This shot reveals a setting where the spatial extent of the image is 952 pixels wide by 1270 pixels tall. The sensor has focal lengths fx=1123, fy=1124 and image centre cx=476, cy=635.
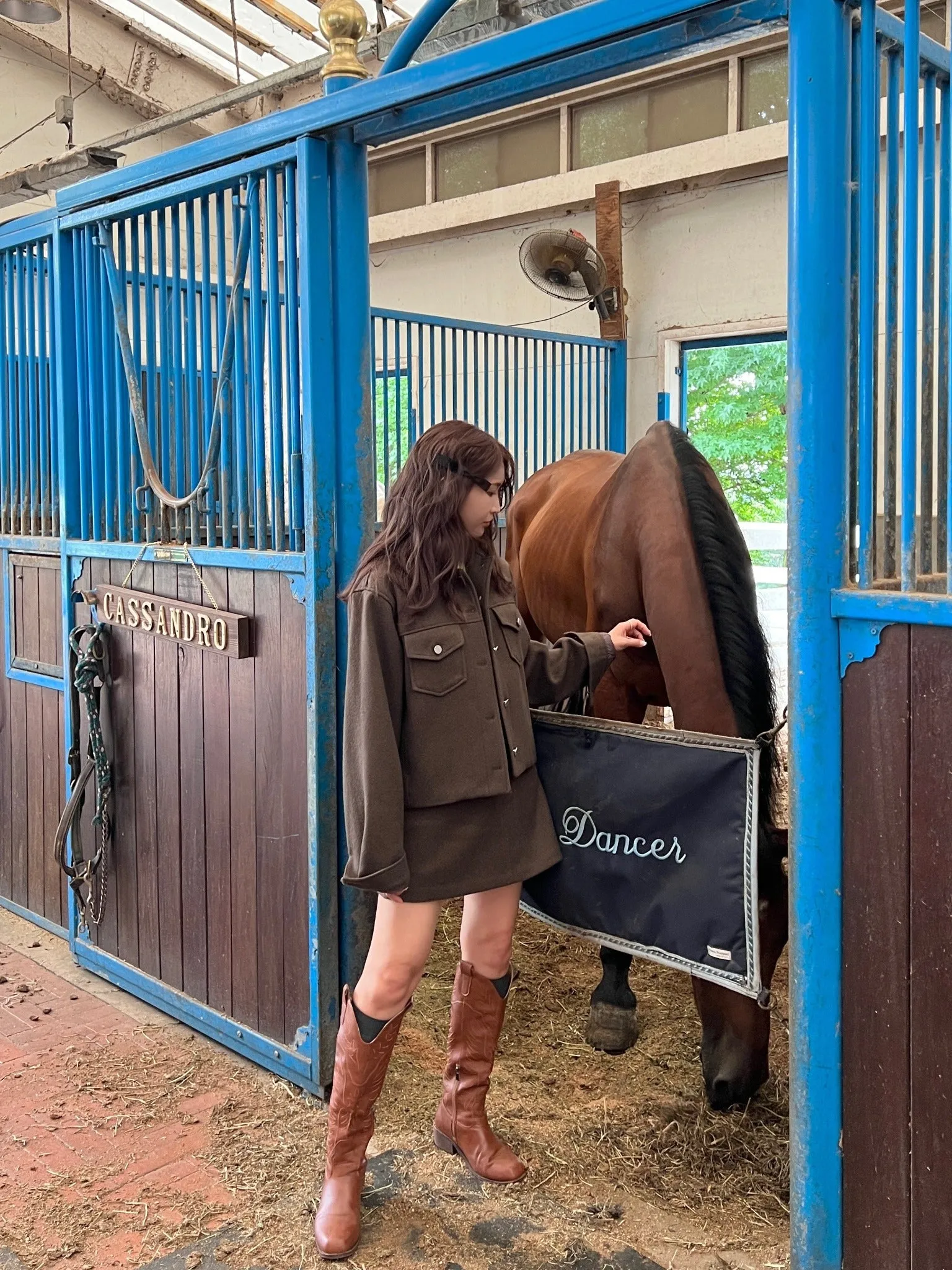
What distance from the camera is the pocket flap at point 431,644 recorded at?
6.40 ft

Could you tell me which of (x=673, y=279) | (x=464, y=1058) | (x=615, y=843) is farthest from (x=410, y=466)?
(x=673, y=279)

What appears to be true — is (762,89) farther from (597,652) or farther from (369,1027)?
(369,1027)

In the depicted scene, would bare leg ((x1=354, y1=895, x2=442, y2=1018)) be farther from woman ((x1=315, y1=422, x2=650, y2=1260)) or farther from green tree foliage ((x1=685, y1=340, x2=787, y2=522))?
green tree foliage ((x1=685, y1=340, x2=787, y2=522))

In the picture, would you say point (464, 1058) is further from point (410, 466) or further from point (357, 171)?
point (357, 171)

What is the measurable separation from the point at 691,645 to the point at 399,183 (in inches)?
246

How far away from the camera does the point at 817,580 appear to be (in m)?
1.70

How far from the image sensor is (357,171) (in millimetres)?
2479

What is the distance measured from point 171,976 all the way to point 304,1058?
2.02 feet

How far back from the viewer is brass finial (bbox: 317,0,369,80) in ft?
8.04

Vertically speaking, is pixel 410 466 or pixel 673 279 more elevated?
pixel 673 279

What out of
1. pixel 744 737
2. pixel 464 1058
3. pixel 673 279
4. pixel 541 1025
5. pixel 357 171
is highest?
pixel 673 279

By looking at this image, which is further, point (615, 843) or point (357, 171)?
point (357, 171)

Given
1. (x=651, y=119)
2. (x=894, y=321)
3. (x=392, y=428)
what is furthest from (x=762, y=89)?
(x=894, y=321)

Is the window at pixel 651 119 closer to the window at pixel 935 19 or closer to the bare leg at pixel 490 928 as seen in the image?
the window at pixel 935 19
